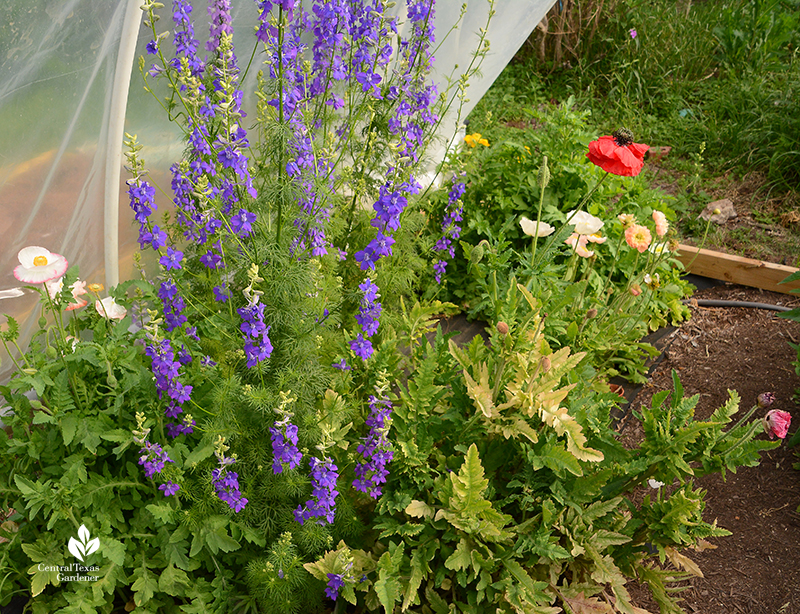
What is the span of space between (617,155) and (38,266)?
1929mm

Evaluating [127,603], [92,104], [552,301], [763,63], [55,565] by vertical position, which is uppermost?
[92,104]

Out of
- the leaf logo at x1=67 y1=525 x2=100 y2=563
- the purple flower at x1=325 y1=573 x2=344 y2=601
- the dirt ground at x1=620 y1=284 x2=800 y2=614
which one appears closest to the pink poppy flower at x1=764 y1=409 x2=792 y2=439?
the dirt ground at x1=620 y1=284 x2=800 y2=614

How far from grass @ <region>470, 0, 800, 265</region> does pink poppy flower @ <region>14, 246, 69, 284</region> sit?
3.17m

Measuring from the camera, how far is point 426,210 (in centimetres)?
327

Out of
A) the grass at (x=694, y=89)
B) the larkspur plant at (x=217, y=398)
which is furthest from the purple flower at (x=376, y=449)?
the grass at (x=694, y=89)

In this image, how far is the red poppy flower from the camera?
2.26 m

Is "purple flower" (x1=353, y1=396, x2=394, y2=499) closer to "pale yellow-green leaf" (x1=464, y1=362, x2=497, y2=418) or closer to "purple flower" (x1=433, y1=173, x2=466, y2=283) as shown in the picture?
"pale yellow-green leaf" (x1=464, y1=362, x2=497, y2=418)

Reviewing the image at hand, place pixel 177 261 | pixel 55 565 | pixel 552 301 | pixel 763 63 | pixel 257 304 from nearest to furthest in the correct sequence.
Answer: pixel 257 304, pixel 55 565, pixel 177 261, pixel 552 301, pixel 763 63

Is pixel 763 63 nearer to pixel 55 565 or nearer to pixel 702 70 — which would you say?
pixel 702 70

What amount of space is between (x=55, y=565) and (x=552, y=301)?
6.42ft

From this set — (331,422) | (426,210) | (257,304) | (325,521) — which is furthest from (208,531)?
(426,210)

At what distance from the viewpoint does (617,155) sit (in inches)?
88.9

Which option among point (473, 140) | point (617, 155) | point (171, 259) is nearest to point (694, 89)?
point (473, 140)

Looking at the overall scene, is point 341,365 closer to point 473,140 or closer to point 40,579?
point 40,579
